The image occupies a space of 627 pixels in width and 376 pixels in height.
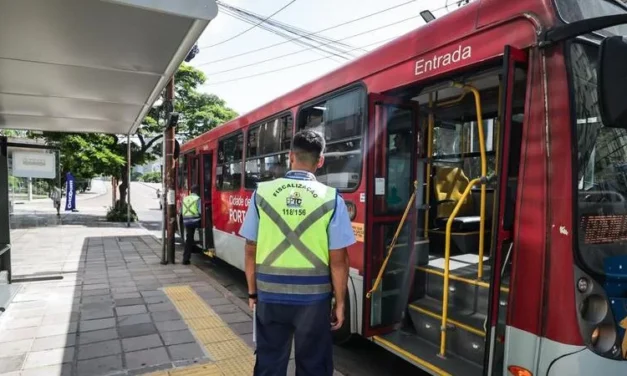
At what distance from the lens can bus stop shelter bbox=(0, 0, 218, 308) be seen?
12.4ft

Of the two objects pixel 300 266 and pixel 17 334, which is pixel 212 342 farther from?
pixel 300 266

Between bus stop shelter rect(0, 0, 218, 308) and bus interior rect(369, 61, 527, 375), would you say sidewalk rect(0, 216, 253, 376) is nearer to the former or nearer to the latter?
bus stop shelter rect(0, 0, 218, 308)

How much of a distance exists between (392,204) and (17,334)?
421 centimetres

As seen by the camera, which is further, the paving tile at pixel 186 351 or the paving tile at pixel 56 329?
the paving tile at pixel 56 329

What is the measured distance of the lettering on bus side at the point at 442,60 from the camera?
278 centimetres

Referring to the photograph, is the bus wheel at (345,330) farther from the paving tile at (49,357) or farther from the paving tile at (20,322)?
the paving tile at (20,322)

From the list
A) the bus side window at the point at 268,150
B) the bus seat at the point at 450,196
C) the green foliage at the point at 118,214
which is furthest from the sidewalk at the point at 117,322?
the green foliage at the point at 118,214

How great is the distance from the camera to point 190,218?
8.67m

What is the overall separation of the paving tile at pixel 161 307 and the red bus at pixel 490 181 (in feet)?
8.20

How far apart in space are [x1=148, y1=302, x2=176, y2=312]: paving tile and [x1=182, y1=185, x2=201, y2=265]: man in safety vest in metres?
3.07

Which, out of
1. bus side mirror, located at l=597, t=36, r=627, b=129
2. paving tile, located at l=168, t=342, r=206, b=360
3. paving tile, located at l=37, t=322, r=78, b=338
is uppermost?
bus side mirror, located at l=597, t=36, r=627, b=129

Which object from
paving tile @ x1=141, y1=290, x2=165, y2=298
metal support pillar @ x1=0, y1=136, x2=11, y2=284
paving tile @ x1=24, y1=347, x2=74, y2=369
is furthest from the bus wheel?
metal support pillar @ x1=0, y1=136, x2=11, y2=284

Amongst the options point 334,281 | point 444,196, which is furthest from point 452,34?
point 444,196

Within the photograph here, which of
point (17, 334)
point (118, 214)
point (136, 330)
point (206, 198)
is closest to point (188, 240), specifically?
point (206, 198)
